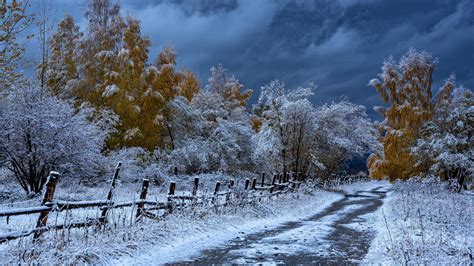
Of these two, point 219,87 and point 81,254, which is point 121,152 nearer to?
point 81,254

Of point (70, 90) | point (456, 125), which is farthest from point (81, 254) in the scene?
point (456, 125)

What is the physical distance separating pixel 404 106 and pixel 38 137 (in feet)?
87.1

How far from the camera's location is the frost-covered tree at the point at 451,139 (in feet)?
75.5

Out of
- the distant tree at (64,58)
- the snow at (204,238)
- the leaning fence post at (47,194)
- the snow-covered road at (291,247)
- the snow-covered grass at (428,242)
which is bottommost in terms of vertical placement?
the snow at (204,238)

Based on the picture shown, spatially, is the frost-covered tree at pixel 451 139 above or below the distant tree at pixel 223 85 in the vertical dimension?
below

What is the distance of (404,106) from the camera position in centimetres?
2903

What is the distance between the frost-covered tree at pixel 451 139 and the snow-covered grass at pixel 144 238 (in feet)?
52.2

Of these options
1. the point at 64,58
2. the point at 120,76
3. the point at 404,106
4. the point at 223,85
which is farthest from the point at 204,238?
the point at 223,85

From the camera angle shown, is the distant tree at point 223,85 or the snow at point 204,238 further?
the distant tree at point 223,85

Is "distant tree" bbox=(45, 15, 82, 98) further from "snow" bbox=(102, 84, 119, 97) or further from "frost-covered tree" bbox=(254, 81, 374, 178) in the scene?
"frost-covered tree" bbox=(254, 81, 374, 178)

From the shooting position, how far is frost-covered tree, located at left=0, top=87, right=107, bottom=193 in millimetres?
14016

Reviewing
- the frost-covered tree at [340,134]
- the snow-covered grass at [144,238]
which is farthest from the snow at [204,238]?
the frost-covered tree at [340,134]

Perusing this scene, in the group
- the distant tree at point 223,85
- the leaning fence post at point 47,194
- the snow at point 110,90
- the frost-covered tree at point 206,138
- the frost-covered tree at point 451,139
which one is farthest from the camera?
the distant tree at point 223,85

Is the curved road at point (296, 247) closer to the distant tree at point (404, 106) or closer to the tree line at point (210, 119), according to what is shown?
the tree line at point (210, 119)
